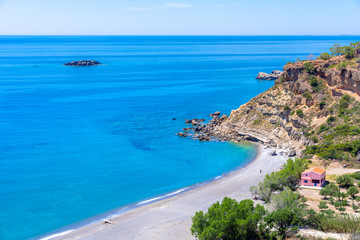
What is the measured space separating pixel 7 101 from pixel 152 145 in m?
60.1

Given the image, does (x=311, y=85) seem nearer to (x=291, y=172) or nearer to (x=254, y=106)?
(x=254, y=106)

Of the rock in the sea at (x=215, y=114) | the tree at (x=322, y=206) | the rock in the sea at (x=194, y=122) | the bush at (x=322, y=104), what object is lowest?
the tree at (x=322, y=206)

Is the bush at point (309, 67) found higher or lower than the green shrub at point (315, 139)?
higher

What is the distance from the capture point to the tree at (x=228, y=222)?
31.4 meters

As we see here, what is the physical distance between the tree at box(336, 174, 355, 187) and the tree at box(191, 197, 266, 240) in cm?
1558

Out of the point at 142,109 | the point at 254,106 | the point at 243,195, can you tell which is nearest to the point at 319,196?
the point at 243,195

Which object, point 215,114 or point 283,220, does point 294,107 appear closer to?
point 215,114

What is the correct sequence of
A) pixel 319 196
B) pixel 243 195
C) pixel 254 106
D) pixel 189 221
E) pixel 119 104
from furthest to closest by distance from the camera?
pixel 119 104, pixel 254 106, pixel 243 195, pixel 319 196, pixel 189 221

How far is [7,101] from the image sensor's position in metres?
107

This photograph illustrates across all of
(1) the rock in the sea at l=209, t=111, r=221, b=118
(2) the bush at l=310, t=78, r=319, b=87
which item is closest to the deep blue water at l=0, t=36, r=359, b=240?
(1) the rock in the sea at l=209, t=111, r=221, b=118

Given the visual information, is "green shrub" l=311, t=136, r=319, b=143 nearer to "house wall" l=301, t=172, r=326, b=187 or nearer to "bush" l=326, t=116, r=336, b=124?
"bush" l=326, t=116, r=336, b=124

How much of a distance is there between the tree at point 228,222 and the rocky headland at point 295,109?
29.3 metres

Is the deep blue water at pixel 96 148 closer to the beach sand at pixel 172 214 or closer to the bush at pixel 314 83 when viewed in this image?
the beach sand at pixel 172 214

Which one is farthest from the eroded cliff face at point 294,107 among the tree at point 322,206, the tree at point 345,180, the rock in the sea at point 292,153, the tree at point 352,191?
the tree at point 322,206
